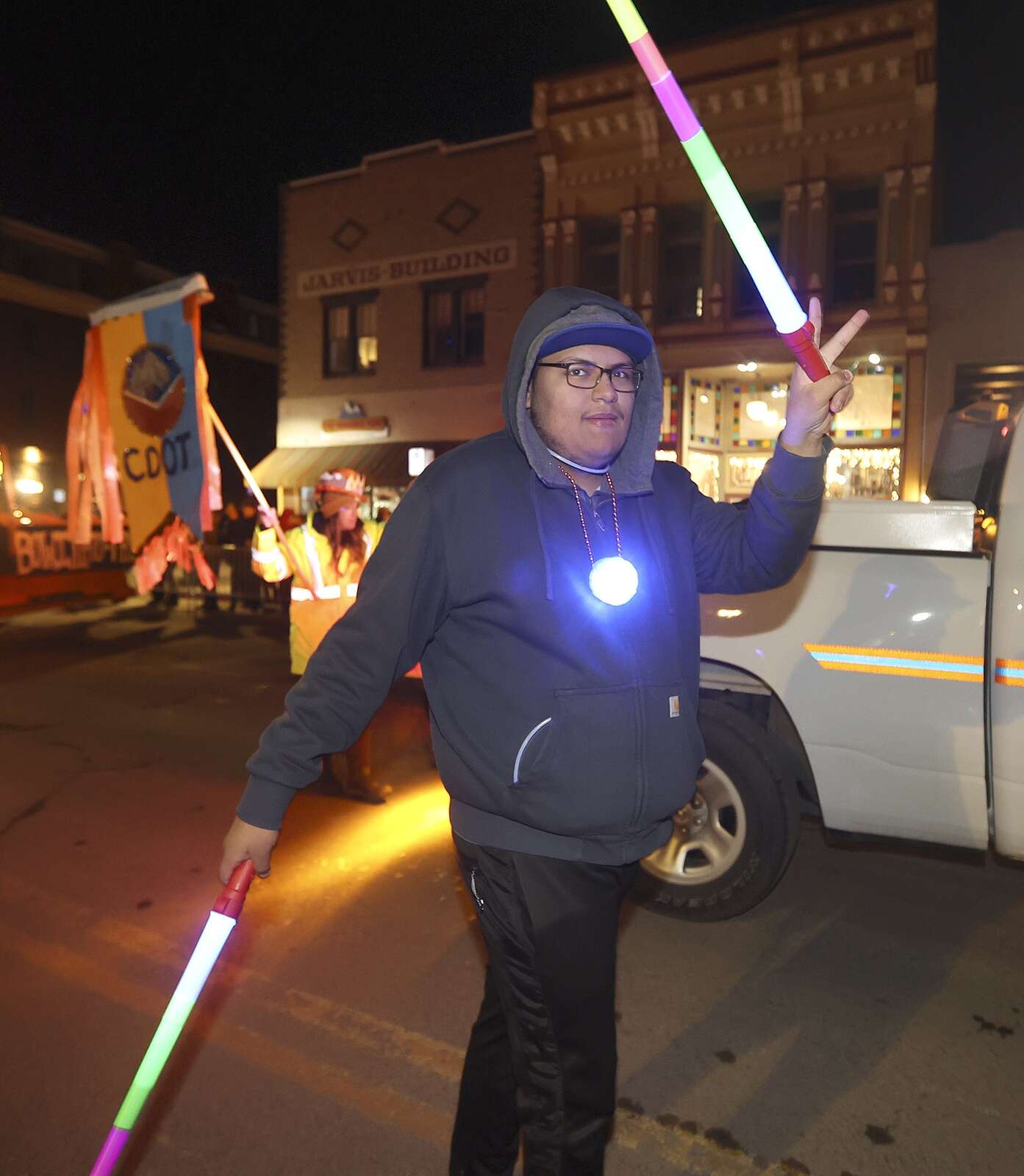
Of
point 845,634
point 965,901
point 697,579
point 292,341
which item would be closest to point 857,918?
point 965,901

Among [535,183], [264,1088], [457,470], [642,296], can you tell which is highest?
[535,183]

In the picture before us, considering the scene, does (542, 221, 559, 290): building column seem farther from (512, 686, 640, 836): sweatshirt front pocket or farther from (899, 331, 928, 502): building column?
(512, 686, 640, 836): sweatshirt front pocket

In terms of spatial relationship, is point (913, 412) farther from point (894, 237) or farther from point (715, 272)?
point (715, 272)

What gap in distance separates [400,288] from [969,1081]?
18889 mm

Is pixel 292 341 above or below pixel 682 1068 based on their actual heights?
above

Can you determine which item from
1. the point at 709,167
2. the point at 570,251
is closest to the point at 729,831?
the point at 709,167

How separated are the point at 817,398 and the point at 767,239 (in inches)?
626

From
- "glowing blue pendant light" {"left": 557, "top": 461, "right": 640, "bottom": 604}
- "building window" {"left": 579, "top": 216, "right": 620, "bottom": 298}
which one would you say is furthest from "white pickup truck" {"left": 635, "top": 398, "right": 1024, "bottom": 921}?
"building window" {"left": 579, "top": 216, "right": 620, "bottom": 298}

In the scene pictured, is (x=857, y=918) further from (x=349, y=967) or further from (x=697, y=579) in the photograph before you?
(x=697, y=579)

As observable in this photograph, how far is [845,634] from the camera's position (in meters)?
3.49

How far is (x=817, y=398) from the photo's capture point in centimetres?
183

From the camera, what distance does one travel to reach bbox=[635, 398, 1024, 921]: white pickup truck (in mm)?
3289

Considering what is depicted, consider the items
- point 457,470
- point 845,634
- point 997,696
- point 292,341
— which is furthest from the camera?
point 292,341

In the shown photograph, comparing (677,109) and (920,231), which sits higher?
(920,231)
